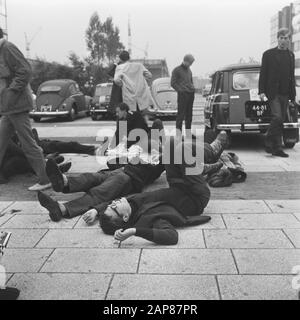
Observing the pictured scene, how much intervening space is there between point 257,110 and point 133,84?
95.2 inches

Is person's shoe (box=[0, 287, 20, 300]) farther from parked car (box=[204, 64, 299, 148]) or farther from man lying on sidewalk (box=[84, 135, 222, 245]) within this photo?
parked car (box=[204, 64, 299, 148])

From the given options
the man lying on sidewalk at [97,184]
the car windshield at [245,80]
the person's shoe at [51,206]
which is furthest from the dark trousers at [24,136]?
the car windshield at [245,80]

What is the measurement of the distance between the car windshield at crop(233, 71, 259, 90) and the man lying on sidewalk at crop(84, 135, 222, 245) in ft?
16.1

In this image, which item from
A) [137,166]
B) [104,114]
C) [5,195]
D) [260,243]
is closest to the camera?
[260,243]

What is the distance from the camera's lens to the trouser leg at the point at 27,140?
611 centimetres

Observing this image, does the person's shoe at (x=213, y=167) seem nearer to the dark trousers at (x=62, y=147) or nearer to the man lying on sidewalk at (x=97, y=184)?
the man lying on sidewalk at (x=97, y=184)

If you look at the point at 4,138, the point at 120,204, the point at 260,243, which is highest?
the point at 4,138

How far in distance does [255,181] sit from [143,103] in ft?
8.46

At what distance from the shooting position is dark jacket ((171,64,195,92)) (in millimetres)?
10859

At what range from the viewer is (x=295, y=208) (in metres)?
5.22

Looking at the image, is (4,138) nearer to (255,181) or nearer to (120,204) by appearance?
(120,204)

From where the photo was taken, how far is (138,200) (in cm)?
465

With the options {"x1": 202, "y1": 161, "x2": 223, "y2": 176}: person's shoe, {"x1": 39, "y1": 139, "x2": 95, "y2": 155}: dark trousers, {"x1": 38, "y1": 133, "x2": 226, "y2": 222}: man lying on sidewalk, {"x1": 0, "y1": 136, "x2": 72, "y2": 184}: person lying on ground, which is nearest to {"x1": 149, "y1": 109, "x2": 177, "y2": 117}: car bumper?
{"x1": 39, "y1": 139, "x2": 95, "y2": 155}: dark trousers

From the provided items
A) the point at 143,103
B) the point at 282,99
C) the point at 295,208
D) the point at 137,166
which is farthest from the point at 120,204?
the point at 282,99
